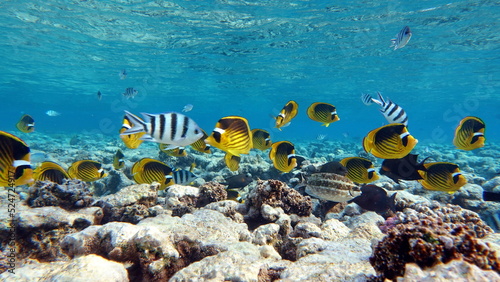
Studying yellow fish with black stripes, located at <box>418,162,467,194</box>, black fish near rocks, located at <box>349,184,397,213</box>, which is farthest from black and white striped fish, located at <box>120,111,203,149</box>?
yellow fish with black stripes, located at <box>418,162,467,194</box>

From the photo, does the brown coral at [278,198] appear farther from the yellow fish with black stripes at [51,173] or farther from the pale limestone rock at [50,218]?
the yellow fish with black stripes at [51,173]

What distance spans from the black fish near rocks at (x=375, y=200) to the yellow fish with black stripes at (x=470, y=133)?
1744mm

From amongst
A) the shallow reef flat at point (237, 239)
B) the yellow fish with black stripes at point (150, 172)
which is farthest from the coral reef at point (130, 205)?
the yellow fish with black stripes at point (150, 172)

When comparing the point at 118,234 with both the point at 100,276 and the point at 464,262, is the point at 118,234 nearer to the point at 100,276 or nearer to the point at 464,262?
the point at 100,276

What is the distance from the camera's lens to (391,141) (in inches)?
148

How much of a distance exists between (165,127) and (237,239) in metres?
1.72

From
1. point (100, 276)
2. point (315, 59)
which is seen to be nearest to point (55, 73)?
point (315, 59)

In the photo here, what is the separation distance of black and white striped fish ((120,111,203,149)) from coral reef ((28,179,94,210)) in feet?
9.35

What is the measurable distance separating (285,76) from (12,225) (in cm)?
3337

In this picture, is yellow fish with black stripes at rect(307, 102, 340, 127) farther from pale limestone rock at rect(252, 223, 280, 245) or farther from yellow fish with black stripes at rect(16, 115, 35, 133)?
yellow fish with black stripes at rect(16, 115, 35, 133)

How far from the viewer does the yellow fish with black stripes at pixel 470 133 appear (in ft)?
16.0

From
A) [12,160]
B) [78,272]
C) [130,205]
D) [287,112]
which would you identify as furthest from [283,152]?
[12,160]

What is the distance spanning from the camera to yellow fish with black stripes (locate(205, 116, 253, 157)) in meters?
2.98

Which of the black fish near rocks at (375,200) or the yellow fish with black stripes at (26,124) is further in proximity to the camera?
the yellow fish with black stripes at (26,124)
